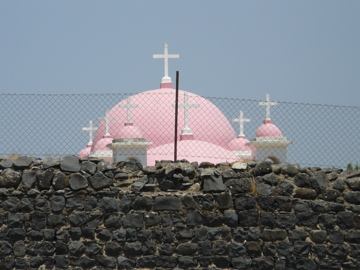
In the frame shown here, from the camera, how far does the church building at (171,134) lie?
72.2ft

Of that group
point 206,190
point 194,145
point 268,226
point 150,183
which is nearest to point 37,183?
point 150,183

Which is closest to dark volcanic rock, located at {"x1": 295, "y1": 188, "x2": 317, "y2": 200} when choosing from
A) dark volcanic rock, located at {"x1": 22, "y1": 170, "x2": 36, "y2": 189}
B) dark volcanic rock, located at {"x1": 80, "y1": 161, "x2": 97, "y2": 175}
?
dark volcanic rock, located at {"x1": 80, "y1": 161, "x2": 97, "y2": 175}

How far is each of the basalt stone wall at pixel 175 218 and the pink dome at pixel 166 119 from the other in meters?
13.1

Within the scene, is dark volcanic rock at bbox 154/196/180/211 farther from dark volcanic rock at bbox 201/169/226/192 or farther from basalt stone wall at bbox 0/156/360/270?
dark volcanic rock at bbox 201/169/226/192

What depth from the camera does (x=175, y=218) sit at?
973 cm

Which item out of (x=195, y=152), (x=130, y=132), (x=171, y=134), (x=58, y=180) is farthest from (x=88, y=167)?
(x=171, y=134)

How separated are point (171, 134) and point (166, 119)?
653 millimetres

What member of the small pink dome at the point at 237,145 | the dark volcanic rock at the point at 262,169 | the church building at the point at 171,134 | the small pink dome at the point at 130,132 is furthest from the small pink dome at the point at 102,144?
the dark volcanic rock at the point at 262,169

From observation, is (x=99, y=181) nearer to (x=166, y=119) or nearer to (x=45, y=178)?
(x=45, y=178)

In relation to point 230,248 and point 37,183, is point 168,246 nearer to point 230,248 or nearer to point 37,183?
point 230,248

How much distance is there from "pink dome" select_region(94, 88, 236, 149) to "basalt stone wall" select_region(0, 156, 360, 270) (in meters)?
13.1

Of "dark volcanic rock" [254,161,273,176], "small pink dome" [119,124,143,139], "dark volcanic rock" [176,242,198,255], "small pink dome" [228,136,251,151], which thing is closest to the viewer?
"dark volcanic rock" [176,242,198,255]

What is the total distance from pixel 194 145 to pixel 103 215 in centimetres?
1274

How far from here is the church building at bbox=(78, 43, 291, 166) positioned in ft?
72.2
